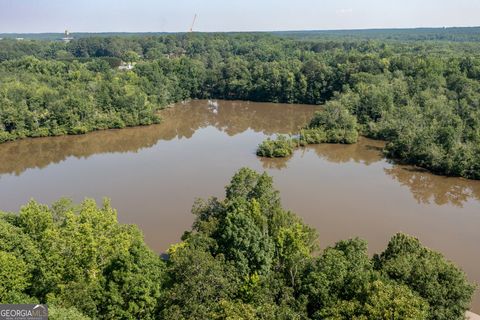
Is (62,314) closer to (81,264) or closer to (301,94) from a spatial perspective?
(81,264)

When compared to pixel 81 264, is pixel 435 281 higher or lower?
lower

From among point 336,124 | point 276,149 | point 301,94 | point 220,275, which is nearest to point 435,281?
point 220,275

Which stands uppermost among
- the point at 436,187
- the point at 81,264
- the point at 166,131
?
the point at 81,264

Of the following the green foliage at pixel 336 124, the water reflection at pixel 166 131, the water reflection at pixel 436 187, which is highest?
the green foliage at pixel 336 124

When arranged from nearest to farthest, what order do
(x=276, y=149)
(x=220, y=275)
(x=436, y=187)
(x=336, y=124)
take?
(x=220, y=275) < (x=436, y=187) < (x=276, y=149) < (x=336, y=124)

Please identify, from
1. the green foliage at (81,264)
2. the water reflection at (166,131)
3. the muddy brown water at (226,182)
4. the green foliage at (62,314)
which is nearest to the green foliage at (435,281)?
the muddy brown water at (226,182)

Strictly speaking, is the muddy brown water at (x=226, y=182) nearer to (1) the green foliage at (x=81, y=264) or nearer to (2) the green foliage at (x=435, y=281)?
(2) the green foliage at (x=435, y=281)

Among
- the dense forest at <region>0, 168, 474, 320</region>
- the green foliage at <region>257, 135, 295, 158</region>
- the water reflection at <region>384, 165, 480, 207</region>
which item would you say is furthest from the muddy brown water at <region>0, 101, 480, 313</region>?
the dense forest at <region>0, 168, 474, 320</region>
